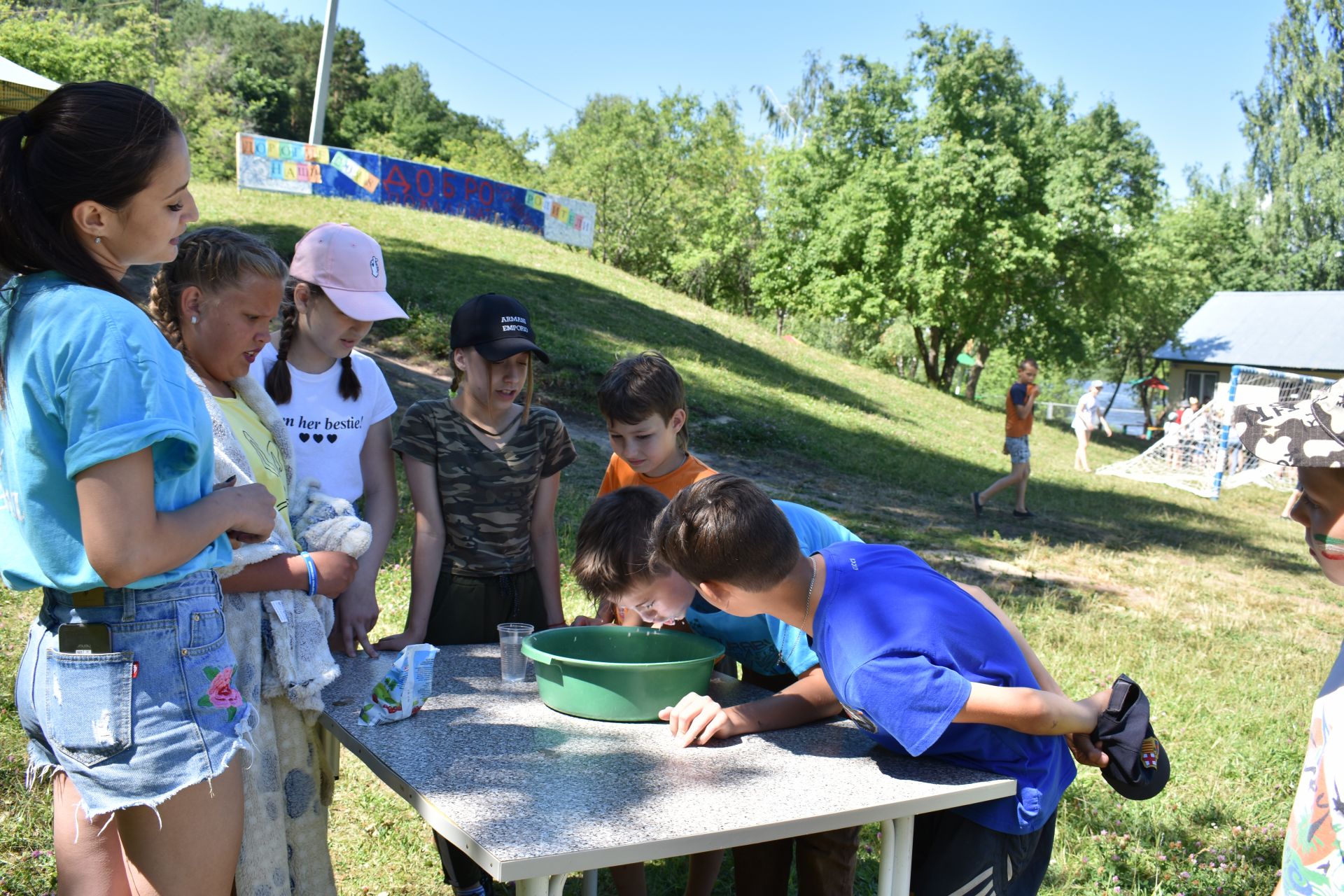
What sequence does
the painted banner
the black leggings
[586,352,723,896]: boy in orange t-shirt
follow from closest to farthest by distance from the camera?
[586,352,723,896]: boy in orange t-shirt < the black leggings < the painted banner

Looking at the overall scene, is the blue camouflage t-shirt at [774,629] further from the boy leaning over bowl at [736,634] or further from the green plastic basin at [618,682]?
the green plastic basin at [618,682]

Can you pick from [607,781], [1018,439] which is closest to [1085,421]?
[1018,439]

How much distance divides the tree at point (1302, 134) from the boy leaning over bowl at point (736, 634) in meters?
42.3

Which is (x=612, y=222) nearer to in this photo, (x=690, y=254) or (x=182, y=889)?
(x=690, y=254)

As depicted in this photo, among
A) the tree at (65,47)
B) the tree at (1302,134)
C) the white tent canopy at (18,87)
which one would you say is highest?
the tree at (1302,134)

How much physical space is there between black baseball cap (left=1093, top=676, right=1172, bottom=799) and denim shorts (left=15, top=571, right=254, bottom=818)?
1.62 meters

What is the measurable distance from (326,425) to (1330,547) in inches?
89.7

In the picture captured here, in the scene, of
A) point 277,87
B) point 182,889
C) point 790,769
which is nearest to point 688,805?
point 790,769

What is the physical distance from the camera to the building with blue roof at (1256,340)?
36312 millimetres

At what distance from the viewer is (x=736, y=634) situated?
2.39m

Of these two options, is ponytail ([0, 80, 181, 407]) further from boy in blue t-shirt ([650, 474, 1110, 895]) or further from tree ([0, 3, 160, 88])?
tree ([0, 3, 160, 88])

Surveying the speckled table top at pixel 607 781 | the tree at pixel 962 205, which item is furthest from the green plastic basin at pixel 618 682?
the tree at pixel 962 205

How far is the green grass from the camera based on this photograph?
3.43 meters

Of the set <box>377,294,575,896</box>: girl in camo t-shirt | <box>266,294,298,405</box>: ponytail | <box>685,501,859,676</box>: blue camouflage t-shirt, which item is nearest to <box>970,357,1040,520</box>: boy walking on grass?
<box>377,294,575,896</box>: girl in camo t-shirt
